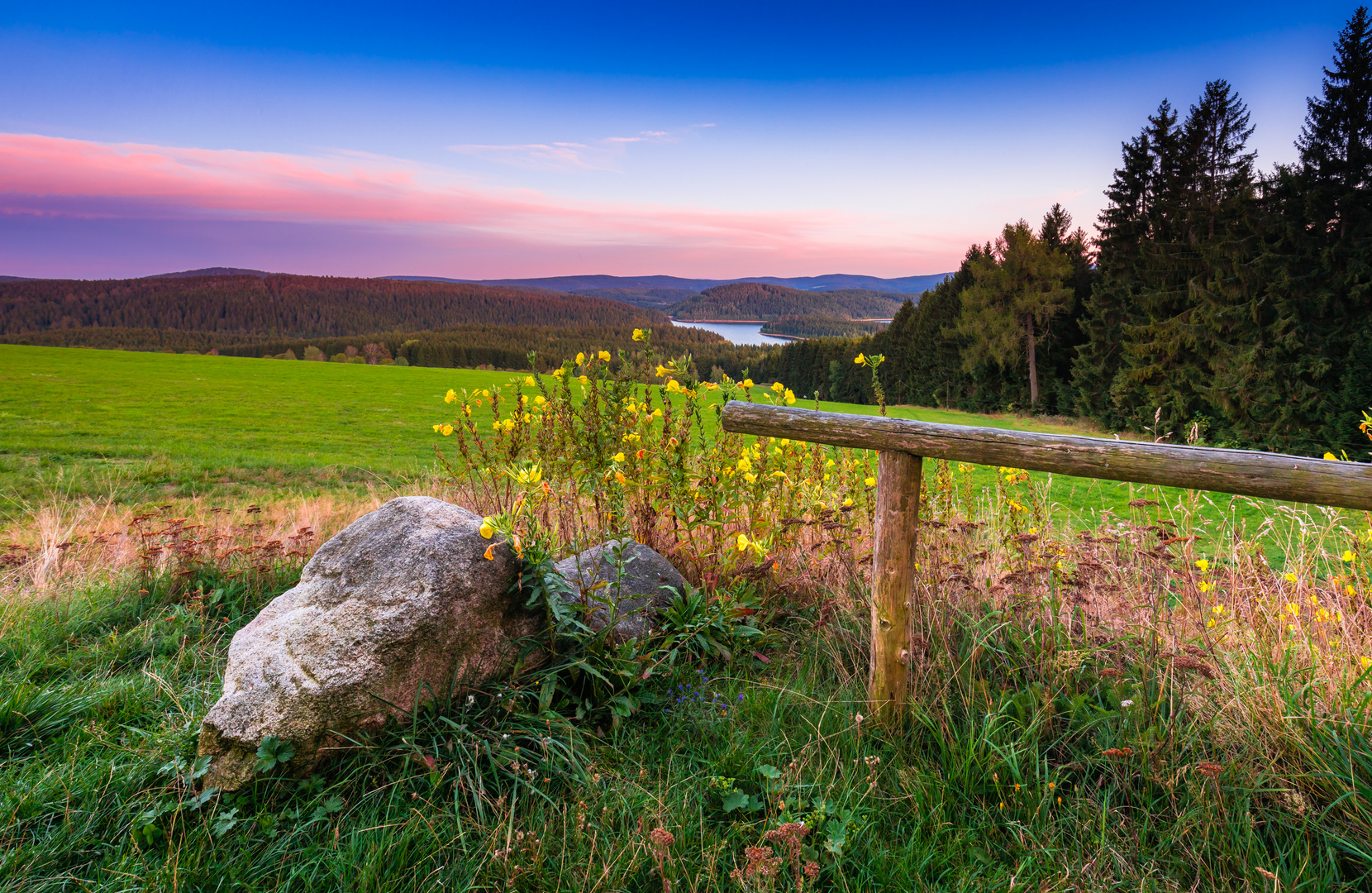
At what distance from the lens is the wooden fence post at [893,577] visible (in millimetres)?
2723

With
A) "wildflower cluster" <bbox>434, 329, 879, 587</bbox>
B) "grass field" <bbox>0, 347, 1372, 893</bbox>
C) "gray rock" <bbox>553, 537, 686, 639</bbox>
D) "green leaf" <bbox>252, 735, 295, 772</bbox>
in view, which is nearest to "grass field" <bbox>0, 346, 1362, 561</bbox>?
"wildflower cluster" <bbox>434, 329, 879, 587</bbox>

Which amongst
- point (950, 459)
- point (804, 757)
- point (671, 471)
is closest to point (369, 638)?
point (804, 757)

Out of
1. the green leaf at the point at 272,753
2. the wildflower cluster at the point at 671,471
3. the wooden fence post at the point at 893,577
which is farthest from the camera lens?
the wildflower cluster at the point at 671,471

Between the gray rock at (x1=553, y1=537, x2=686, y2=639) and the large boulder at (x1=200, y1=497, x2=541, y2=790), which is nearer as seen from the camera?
the large boulder at (x1=200, y1=497, x2=541, y2=790)

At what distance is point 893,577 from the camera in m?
2.75

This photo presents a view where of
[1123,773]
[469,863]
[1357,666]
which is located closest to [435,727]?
[469,863]

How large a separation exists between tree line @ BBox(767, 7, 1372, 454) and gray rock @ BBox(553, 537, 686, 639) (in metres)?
9.69

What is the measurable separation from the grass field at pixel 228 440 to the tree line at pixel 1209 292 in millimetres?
4649

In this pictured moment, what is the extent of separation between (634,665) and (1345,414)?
83.2 feet

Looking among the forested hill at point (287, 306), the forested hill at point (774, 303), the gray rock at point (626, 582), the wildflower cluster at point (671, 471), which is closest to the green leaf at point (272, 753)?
the gray rock at point (626, 582)

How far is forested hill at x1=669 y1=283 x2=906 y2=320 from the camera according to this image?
133750 mm

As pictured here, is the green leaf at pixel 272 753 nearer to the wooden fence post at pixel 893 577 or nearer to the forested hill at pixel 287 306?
the wooden fence post at pixel 893 577

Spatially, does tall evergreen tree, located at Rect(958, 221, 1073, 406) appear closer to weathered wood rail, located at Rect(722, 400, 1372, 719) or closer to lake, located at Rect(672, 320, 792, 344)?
lake, located at Rect(672, 320, 792, 344)

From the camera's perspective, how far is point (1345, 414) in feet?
60.3
